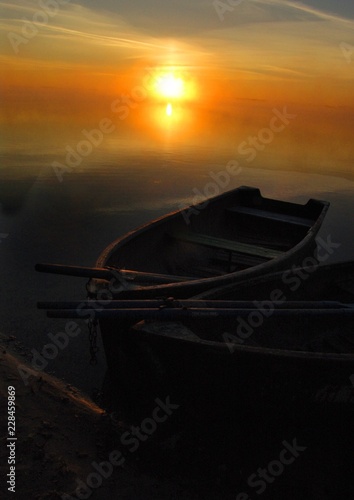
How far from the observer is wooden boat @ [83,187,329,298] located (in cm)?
613

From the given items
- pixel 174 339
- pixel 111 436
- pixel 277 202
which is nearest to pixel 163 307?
pixel 174 339

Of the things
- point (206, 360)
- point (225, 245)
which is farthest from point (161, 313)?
point (225, 245)

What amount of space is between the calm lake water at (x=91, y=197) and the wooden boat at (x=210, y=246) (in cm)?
195

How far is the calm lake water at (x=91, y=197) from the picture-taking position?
8935 millimetres

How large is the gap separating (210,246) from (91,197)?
12.5m

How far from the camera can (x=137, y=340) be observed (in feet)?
16.2

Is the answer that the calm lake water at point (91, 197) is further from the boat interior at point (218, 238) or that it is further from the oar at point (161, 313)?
the oar at point (161, 313)

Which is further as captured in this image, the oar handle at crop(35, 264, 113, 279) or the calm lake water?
the calm lake water

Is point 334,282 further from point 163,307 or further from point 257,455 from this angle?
point 163,307

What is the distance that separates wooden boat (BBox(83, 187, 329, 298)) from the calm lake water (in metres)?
1.95

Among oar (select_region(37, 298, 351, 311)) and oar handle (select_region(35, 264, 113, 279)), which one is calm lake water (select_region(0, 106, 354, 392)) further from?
oar (select_region(37, 298, 351, 311))

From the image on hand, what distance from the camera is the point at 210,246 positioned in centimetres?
931

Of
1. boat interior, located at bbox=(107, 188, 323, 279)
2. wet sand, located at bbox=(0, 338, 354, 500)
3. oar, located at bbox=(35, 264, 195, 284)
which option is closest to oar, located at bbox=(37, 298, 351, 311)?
oar, located at bbox=(35, 264, 195, 284)

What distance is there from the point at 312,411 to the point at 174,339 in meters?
1.85
